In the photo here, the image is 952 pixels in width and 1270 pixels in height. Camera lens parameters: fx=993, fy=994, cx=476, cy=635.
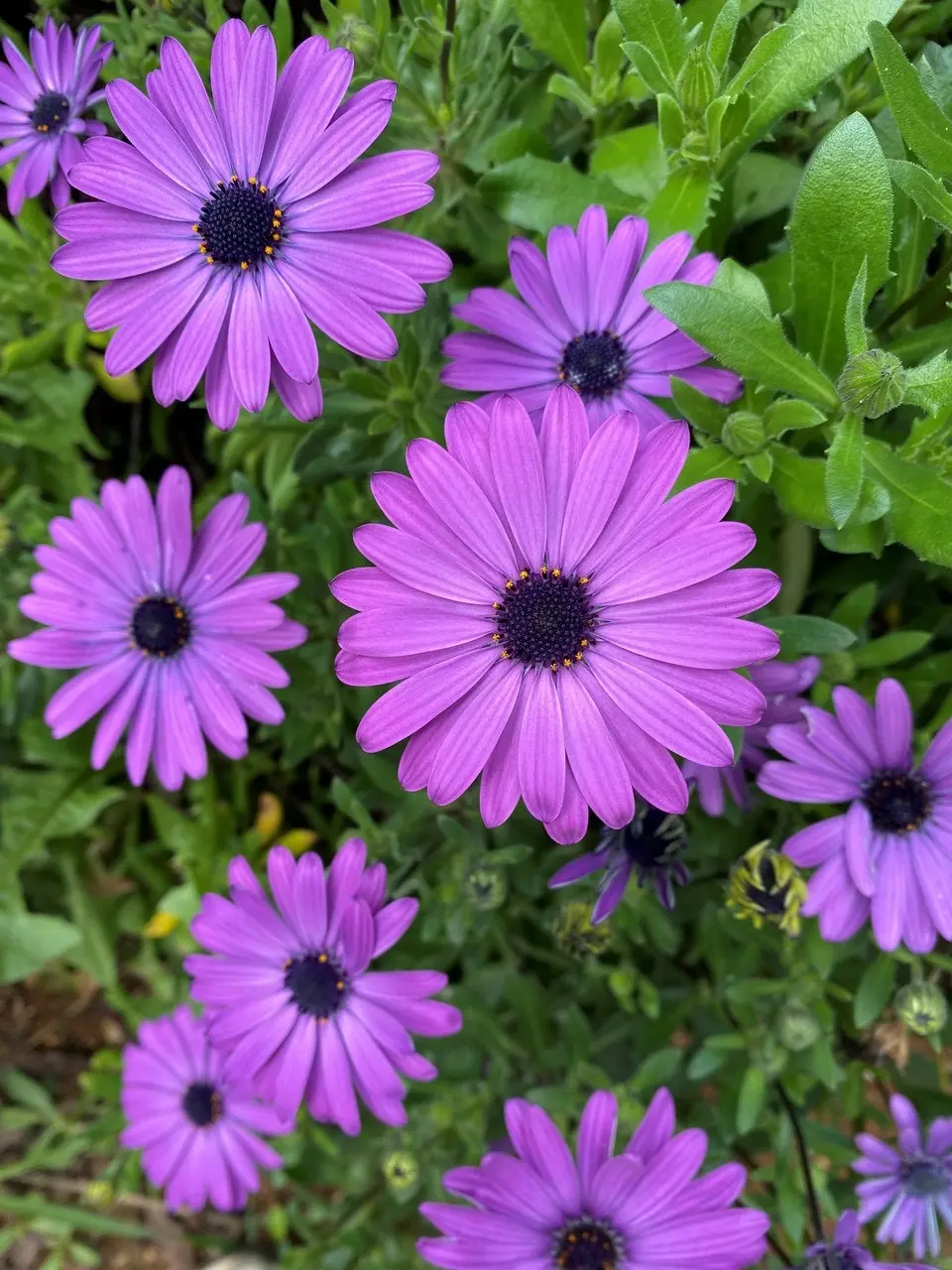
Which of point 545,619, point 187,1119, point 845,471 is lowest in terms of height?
point 187,1119

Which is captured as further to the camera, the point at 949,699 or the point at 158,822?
the point at 158,822

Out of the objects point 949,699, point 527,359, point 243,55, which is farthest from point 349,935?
point 243,55

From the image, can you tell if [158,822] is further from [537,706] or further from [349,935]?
[537,706]

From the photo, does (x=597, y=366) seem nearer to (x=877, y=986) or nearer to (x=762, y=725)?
(x=762, y=725)

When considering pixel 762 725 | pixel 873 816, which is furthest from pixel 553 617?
pixel 873 816

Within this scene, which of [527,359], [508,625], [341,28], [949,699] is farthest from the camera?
[949,699]

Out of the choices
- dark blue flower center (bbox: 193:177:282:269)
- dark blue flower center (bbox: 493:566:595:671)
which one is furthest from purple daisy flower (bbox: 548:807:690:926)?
dark blue flower center (bbox: 193:177:282:269)

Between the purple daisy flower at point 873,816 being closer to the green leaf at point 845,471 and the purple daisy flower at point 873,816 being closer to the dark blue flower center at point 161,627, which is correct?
the green leaf at point 845,471
